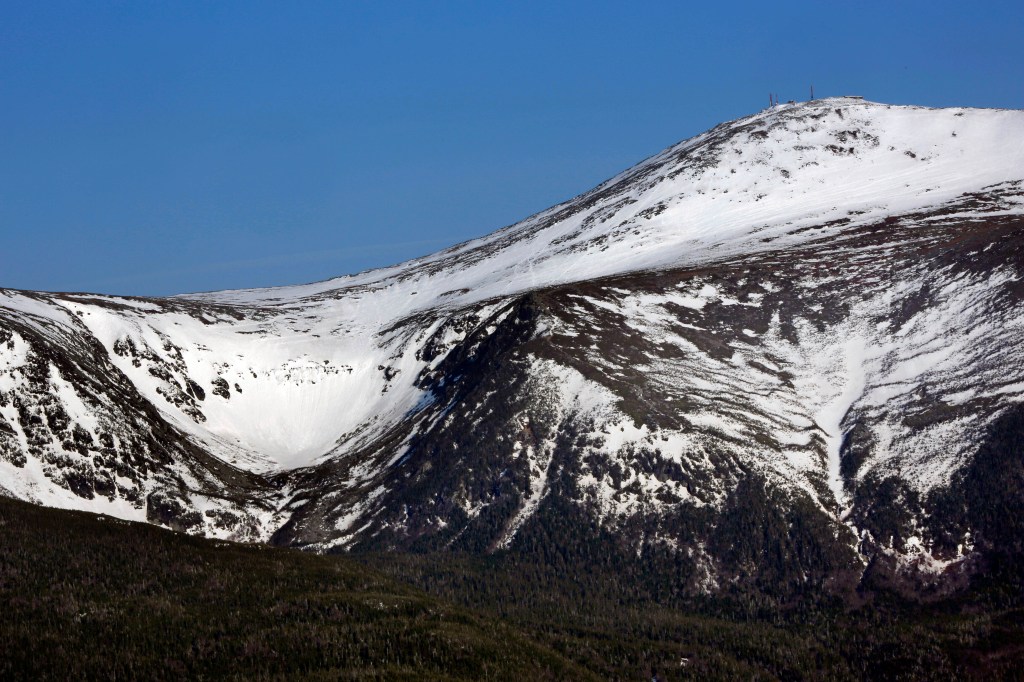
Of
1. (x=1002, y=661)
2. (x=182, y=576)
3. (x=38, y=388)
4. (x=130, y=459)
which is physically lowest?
(x=1002, y=661)

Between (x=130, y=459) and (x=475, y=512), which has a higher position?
(x=130, y=459)

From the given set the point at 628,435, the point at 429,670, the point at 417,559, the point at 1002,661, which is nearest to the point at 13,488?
the point at 417,559

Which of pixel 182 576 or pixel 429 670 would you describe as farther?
pixel 182 576

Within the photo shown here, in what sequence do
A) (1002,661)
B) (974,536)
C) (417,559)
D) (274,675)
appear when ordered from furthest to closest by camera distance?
(417,559), (974,536), (1002,661), (274,675)

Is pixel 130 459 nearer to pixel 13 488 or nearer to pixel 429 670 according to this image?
pixel 13 488

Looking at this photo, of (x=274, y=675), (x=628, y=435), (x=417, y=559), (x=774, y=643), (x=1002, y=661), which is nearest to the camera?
(x=274, y=675)

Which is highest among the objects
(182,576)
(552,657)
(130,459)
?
(130,459)

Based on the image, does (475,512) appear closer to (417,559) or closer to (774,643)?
(417,559)

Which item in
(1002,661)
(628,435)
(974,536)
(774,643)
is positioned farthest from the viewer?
(628,435)

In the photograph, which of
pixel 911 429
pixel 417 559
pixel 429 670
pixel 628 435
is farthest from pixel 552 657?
pixel 911 429
